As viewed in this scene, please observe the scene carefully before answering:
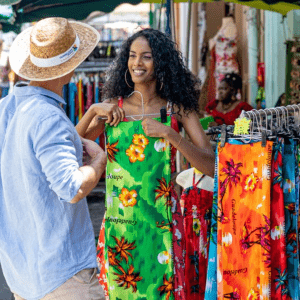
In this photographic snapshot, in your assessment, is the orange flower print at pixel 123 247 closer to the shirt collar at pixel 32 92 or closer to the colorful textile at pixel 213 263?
the colorful textile at pixel 213 263

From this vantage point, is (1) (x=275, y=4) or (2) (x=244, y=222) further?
(1) (x=275, y=4)

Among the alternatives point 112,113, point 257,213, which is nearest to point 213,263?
point 257,213

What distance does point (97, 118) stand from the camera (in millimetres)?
3123

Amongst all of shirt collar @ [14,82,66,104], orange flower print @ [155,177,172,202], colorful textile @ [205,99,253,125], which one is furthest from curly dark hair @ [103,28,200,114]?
colorful textile @ [205,99,253,125]

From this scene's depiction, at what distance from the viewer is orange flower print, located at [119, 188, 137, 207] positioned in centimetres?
297

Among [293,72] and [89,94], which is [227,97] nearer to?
[293,72]

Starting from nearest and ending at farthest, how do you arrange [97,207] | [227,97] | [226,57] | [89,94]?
[227,97], [97,207], [89,94], [226,57]

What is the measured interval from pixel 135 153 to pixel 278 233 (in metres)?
0.86

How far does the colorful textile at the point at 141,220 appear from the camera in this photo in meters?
2.96

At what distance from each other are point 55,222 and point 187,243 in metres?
1.68

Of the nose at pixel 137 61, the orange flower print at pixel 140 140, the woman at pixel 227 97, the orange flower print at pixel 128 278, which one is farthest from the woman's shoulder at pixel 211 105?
the orange flower print at pixel 128 278

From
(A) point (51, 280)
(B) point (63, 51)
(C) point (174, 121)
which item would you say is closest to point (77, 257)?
(A) point (51, 280)

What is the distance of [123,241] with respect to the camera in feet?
9.87

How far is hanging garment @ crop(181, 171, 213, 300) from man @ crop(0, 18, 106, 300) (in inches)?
56.9
